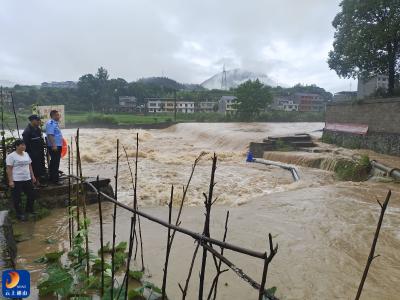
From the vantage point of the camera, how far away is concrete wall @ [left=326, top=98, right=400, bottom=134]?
1636cm

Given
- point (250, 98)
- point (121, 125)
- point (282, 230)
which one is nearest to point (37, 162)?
point (282, 230)

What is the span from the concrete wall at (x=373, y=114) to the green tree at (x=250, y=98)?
2270cm

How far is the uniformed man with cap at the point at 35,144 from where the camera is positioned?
6.62 m

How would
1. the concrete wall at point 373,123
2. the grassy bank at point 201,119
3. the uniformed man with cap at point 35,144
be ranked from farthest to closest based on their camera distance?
the grassy bank at point 201,119, the concrete wall at point 373,123, the uniformed man with cap at point 35,144

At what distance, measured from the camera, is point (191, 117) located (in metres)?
51.9

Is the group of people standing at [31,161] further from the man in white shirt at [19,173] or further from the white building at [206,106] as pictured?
→ the white building at [206,106]

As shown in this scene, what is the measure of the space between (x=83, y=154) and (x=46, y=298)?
15.9 metres

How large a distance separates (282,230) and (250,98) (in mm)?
38946

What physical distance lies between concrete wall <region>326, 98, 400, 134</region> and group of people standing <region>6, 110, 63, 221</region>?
48.5ft

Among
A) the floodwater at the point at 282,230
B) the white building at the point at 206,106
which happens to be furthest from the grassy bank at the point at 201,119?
the floodwater at the point at 282,230

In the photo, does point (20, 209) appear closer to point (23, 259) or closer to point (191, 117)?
point (23, 259)

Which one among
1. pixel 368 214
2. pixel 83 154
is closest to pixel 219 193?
pixel 368 214

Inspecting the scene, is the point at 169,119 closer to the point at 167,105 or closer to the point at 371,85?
the point at 371,85

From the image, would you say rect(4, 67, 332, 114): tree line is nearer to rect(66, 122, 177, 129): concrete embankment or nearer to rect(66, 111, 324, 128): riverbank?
rect(66, 111, 324, 128): riverbank
